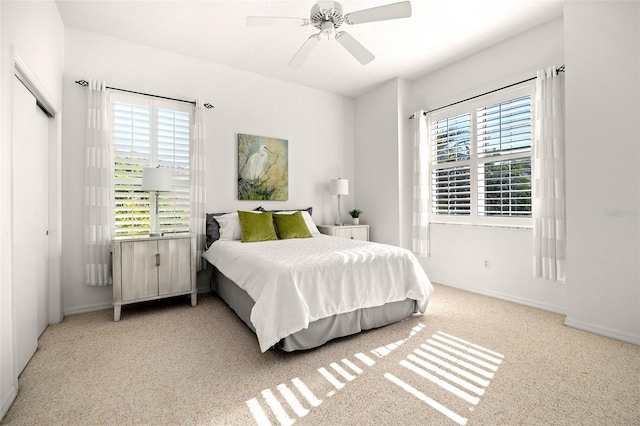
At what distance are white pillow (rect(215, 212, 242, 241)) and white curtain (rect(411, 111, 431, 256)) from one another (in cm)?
244

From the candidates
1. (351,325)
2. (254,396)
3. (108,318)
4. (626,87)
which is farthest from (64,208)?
(626,87)

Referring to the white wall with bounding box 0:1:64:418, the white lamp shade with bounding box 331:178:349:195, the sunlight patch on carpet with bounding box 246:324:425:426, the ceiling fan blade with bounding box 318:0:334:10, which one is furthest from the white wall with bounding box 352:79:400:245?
the white wall with bounding box 0:1:64:418

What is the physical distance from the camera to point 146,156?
346cm

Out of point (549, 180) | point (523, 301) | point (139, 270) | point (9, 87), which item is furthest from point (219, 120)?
point (523, 301)

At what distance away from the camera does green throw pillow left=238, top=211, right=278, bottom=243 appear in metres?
3.49

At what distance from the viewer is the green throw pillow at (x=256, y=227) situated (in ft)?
11.5

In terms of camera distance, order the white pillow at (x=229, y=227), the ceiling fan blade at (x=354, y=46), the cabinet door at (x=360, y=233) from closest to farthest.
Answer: the ceiling fan blade at (x=354, y=46), the white pillow at (x=229, y=227), the cabinet door at (x=360, y=233)

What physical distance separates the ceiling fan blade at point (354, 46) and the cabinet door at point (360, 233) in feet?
8.16

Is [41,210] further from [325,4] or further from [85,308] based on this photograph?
[325,4]

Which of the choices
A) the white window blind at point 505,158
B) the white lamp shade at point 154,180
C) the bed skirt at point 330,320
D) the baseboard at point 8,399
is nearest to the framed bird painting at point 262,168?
the white lamp shade at point 154,180

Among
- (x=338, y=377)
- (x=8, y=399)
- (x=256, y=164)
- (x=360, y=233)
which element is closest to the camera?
(x=8, y=399)

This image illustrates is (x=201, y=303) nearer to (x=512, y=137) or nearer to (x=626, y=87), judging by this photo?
(x=512, y=137)

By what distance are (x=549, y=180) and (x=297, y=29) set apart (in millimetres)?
2969

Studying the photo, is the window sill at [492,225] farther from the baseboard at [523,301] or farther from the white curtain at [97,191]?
the white curtain at [97,191]
